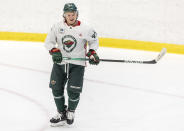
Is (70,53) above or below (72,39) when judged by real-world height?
below

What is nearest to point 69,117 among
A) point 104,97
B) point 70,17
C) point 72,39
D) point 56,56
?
point 56,56

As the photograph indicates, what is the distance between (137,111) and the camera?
2832mm

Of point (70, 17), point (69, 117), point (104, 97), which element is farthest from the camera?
point (104, 97)

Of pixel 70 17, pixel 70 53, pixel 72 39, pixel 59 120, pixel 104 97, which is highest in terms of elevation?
pixel 70 17

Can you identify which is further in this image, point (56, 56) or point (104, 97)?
→ point (104, 97)

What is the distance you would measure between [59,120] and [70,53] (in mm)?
490

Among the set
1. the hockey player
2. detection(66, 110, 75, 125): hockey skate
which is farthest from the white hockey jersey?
detection(66, 110, 75, 125): hockey skate

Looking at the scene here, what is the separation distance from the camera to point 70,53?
7.72 feet

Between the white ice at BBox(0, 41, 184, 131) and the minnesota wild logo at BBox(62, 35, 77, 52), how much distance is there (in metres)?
0.57

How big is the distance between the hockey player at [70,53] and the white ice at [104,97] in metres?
0.22

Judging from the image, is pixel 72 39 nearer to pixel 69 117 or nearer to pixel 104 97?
pixel 69 117

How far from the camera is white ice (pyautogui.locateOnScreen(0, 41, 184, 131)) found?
2.49 metres

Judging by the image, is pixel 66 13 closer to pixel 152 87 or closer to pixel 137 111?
pixel 137 111

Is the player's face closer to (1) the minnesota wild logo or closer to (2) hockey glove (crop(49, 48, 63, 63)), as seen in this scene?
(1) the minnesota wild logo
